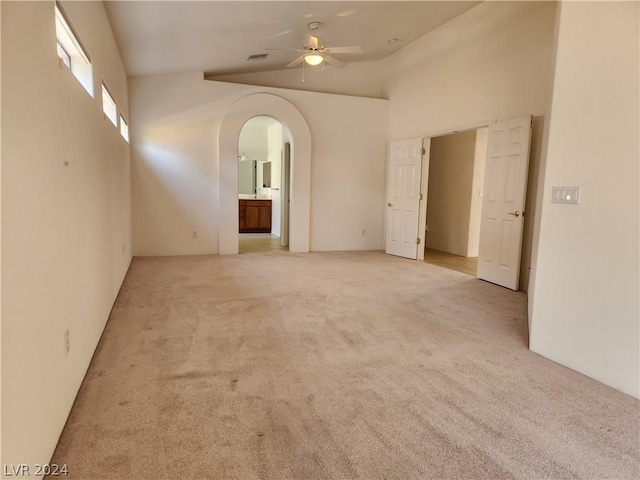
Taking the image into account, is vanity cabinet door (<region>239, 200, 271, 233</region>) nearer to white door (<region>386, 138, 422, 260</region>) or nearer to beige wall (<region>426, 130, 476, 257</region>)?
white door (<region>386, 138, 422, 260</region>)

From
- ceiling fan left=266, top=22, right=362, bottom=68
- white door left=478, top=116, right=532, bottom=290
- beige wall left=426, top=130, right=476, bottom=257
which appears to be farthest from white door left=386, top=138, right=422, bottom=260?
ceiling fan left=266, top=22, right=362, bottom=68

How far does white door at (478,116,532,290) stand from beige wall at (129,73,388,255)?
2.66 m

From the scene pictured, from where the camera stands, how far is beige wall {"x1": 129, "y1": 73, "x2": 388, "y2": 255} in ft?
20.0

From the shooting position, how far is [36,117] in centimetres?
145

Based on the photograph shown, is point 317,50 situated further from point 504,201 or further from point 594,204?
point 594,204

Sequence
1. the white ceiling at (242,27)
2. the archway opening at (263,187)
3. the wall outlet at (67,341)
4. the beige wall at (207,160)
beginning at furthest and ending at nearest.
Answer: the archway opening at (263,187)
the beige wall at (207,160)
the white ceiling at (242,27)
the wall outlet at (67,341)

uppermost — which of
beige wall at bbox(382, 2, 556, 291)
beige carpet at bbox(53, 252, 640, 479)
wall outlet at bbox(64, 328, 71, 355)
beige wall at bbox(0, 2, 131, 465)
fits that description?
beige wall at bbox(382, 2, 556, 291)

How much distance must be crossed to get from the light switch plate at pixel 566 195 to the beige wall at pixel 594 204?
0.11 feet

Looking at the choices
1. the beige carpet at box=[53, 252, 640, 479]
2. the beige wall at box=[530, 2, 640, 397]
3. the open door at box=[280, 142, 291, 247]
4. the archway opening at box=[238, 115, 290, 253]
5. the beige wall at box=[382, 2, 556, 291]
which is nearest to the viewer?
the beige carpet at box=[53, 252, 640, 479]

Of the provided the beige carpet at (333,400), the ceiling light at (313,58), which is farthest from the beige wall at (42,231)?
the ceiling light at (313,58)

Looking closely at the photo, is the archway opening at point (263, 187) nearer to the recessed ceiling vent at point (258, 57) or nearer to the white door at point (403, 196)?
the recessed ceiling vent at point (258, 57)

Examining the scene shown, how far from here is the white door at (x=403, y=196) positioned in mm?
6566

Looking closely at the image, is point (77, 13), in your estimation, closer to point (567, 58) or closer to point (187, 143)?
point (567, 58)

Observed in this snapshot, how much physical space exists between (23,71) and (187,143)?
517 cm
